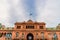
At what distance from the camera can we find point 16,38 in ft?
236

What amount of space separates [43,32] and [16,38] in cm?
1411

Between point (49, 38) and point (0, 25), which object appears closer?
point (49, 38)

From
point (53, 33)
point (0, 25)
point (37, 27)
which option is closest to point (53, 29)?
point (53, 33)

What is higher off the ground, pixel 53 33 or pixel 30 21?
pixel 30 21

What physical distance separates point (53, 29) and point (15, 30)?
1968cm

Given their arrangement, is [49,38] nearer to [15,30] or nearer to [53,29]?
[53,29]

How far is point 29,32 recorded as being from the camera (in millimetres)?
73062

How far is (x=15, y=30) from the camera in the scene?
73.3 m

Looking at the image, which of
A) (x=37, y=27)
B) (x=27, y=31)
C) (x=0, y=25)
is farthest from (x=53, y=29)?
(x=0, y=25)

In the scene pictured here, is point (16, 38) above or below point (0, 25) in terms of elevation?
below

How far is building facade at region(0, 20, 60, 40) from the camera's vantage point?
72688 mm

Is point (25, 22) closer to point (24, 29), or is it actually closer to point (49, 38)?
point (24, 29)

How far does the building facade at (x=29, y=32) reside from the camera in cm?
7269

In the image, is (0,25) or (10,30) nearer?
(10,30)
